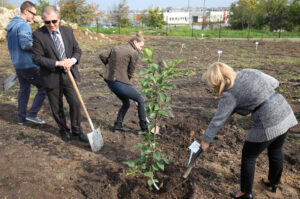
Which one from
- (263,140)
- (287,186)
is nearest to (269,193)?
(287,186)

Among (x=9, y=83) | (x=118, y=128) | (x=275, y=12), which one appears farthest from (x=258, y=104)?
(x=275, y=12)

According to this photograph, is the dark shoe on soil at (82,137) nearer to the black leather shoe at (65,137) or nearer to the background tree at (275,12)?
the black leather shoe at (65,137)

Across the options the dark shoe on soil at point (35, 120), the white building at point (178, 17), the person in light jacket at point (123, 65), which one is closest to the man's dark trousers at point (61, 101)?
the person in light jacket at point (123, 65)

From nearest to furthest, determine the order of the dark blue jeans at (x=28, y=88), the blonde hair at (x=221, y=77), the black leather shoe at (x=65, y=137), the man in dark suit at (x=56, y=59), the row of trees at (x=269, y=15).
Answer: the blonde hair at (x=221, y=77)
the man in dark suit at (x=56, y=59)
the black leather shoe at (x=65, y=137)
the dark blue jeans at (x=28, y=88)
the row of trees at (x=269, y=15)

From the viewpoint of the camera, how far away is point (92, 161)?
3.17 m

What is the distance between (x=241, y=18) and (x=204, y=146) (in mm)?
27414

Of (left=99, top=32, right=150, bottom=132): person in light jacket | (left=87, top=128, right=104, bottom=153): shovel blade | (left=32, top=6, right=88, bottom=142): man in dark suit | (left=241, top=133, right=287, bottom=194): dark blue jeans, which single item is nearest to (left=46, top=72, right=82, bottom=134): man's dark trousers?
(left=32, top=6, right=88, bottom=142): man in dark suit

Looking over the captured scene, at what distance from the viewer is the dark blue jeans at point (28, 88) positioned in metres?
3.80

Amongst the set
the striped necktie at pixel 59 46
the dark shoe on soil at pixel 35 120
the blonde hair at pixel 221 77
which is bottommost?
the dark shoe on soil at pixel 35 120

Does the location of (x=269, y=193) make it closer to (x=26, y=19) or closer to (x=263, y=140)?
(x=263, y=140)

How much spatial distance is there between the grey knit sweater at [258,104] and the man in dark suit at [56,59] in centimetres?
217

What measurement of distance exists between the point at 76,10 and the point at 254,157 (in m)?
24.3

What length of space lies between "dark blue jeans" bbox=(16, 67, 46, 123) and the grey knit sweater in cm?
301

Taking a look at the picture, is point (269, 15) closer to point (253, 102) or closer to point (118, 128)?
point (118, 128)
